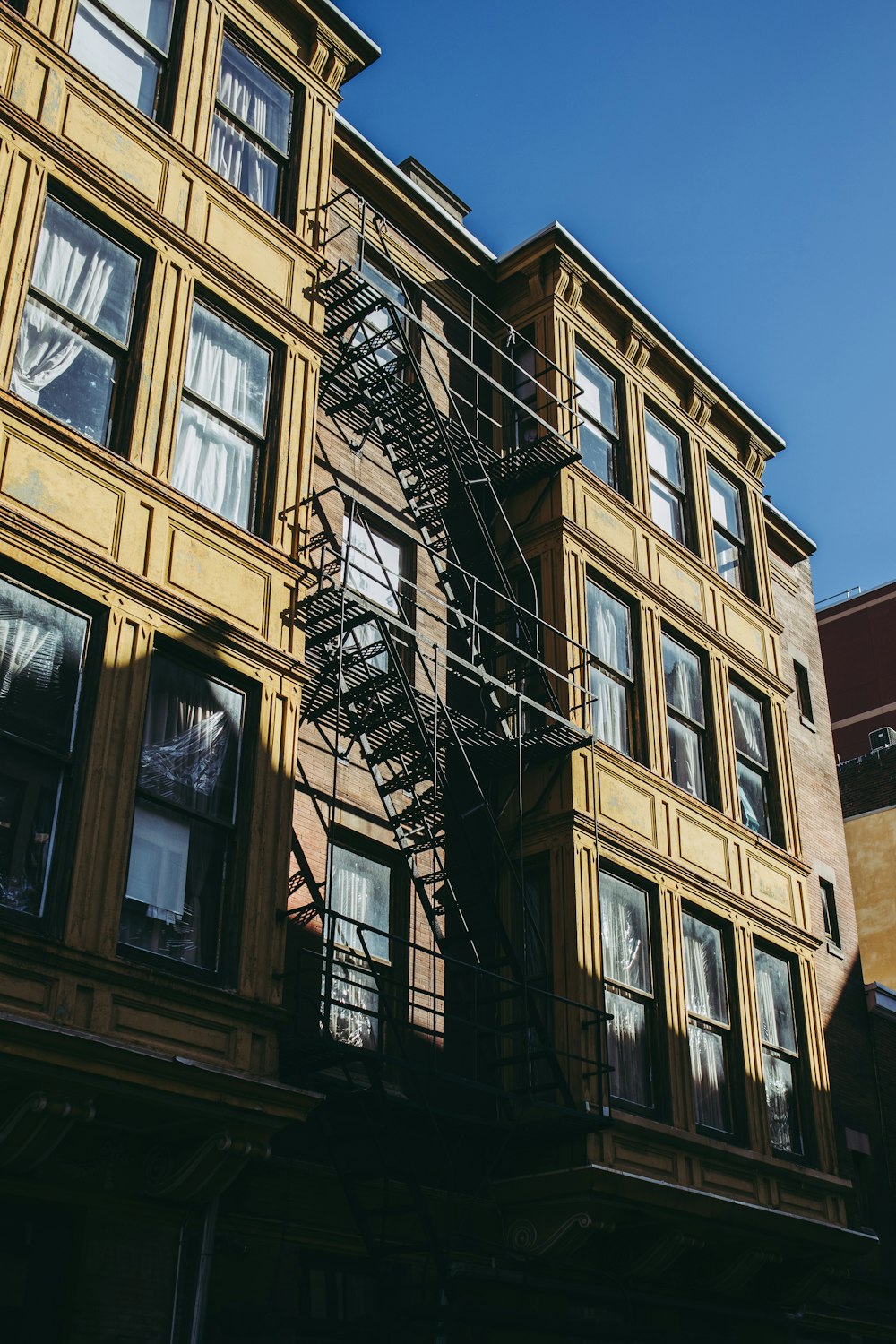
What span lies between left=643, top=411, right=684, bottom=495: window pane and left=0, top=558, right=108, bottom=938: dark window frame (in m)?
10.8

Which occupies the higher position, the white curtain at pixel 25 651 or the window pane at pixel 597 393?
the window pane at pixel 597 393

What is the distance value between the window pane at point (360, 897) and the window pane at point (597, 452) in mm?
6544

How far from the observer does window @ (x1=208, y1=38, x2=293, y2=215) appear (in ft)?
48.3

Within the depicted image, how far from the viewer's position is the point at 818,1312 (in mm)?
17531

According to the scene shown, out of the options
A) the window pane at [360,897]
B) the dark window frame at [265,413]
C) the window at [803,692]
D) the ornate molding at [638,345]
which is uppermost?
the ornate molding at [638,345]

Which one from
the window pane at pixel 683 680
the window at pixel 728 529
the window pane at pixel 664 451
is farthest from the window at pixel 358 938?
the window at pixel 728 529

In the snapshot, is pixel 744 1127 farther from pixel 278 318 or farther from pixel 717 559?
pixel 278 318

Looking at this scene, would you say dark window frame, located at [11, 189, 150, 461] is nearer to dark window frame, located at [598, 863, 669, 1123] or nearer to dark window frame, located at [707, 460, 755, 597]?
dark window frame, located at [598, 863, 669, 1123]

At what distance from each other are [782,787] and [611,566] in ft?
14.0

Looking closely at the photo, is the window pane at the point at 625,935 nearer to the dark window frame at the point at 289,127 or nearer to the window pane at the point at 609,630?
the window pane at the point at 609,630

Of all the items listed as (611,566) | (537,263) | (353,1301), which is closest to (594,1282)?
(353,1301)

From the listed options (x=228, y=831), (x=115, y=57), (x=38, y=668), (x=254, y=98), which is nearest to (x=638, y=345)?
(x=254, y=98)

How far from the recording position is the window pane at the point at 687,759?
17.7 m

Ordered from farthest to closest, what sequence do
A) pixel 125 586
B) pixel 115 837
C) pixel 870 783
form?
1. pixel 870 783
2. pixel 125 586
3. pixel 115 837
